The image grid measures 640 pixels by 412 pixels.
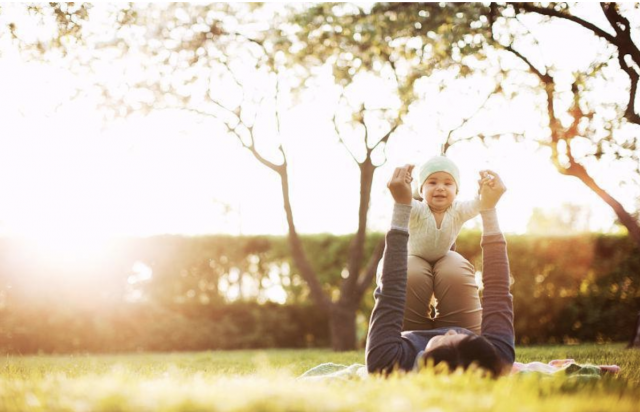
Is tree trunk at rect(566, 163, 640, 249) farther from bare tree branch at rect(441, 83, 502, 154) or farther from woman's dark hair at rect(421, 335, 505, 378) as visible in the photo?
woman's dark hair at rect(421, 335, 505, 378)

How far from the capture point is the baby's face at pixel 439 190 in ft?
15.1

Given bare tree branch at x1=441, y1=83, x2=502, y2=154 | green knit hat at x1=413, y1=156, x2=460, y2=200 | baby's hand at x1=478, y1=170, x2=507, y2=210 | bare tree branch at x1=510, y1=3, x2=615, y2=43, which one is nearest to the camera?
baby's hand at x1=478, y1=170, x2=507, y2=210

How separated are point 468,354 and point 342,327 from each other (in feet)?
24.5

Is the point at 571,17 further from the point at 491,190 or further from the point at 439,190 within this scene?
the point at 491,190

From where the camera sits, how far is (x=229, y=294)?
1322 centimetres

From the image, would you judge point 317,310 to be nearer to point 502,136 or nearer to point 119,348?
point 119,348

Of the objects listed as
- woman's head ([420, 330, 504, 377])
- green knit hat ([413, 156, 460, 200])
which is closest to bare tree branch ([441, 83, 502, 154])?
green knit hat ([413, 156, 460, 200])

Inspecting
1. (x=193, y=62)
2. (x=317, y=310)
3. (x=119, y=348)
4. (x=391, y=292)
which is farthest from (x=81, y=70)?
(x=391, y=292)

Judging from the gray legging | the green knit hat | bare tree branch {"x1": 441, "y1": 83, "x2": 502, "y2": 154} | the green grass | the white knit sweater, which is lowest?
the green grass

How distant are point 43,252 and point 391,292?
35.9 feet

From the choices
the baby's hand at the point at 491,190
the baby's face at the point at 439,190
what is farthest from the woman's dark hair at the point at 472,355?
the baby's face at the point at 439,190

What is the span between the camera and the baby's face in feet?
15.1

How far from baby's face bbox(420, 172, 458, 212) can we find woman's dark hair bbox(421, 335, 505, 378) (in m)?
1.45

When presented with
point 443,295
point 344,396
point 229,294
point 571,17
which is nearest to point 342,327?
point 229,294
